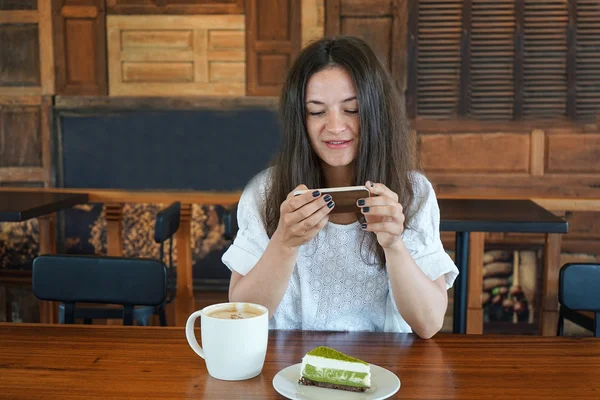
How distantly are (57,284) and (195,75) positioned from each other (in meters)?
2.64

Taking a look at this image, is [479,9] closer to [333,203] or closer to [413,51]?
[413,51]

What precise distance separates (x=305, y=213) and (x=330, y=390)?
373mm

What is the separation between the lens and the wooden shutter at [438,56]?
397cm

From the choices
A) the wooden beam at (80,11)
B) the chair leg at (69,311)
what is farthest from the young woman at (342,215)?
the wooden beam at (80,11)

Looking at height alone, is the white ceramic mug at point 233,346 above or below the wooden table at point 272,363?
above

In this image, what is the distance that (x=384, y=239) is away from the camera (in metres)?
1.29

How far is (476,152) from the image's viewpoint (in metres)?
4.04

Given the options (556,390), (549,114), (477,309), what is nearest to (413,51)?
(549,114)

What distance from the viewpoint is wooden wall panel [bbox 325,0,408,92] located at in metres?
3.98

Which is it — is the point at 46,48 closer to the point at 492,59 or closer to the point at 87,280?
the point at 492,59

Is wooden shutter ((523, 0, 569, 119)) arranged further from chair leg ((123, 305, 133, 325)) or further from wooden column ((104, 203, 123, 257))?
chair leg ((123, 305, 133, 325))

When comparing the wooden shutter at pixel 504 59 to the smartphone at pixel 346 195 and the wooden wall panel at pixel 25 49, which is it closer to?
the wooden wall panel at pixel 25 49

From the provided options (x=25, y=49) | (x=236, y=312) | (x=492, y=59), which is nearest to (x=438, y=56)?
(x=492, y=59)

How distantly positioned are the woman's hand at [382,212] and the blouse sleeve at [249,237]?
1.10 feet
